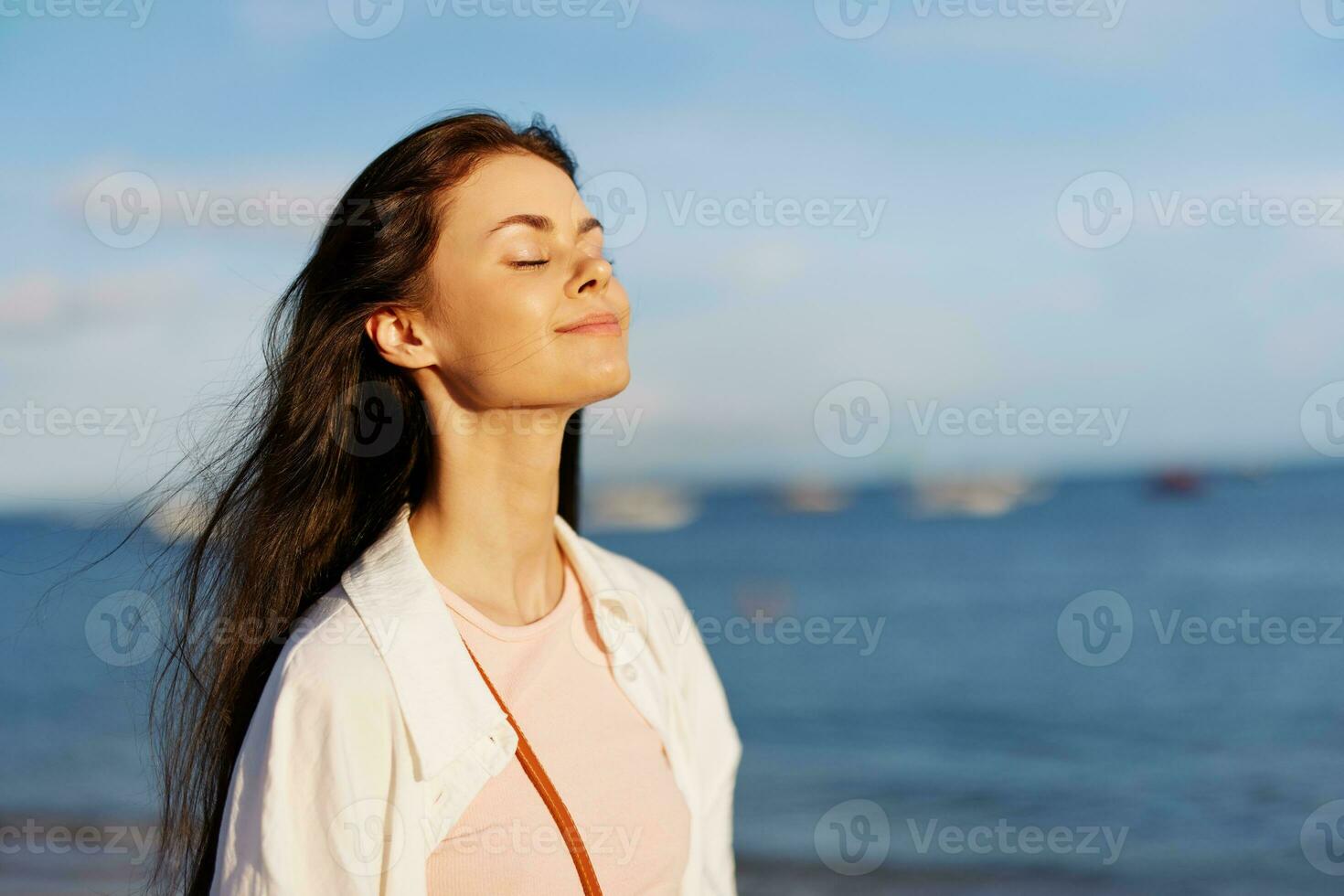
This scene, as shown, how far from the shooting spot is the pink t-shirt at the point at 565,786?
2.16 meters

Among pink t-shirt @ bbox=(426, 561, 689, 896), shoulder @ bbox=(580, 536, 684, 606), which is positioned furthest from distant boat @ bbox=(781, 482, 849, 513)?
pink t-shirt @ bbox=(426, 561, 689, 896)

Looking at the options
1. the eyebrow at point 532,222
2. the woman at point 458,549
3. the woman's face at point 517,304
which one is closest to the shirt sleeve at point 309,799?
the woman at point 458,549

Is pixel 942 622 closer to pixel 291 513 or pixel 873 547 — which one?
pixel 873 547

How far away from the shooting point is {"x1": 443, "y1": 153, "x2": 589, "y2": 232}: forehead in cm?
244

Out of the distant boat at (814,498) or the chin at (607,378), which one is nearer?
the chin at (607,378)

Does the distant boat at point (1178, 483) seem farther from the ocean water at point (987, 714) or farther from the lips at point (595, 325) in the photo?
the lips at point (595, 325)

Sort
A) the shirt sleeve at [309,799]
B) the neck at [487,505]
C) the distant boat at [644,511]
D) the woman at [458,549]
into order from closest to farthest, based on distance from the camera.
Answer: the shirt sleeve at [309,799] < the woman at [458,549] < the neck at [487,505] < the distant boat at [644,511]

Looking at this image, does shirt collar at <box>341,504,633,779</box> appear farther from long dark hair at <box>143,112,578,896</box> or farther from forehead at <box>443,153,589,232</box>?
forehead at <box>443,153,589,232</box>

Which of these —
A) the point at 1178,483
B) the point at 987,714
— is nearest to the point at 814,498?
the point at 1178,483

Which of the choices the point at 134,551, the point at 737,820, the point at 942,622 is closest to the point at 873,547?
the point at 942,622

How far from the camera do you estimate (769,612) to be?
26.6 meters

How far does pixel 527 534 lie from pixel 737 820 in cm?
748

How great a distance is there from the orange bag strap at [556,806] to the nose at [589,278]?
73cm

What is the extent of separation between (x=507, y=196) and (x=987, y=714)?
47.1ft
